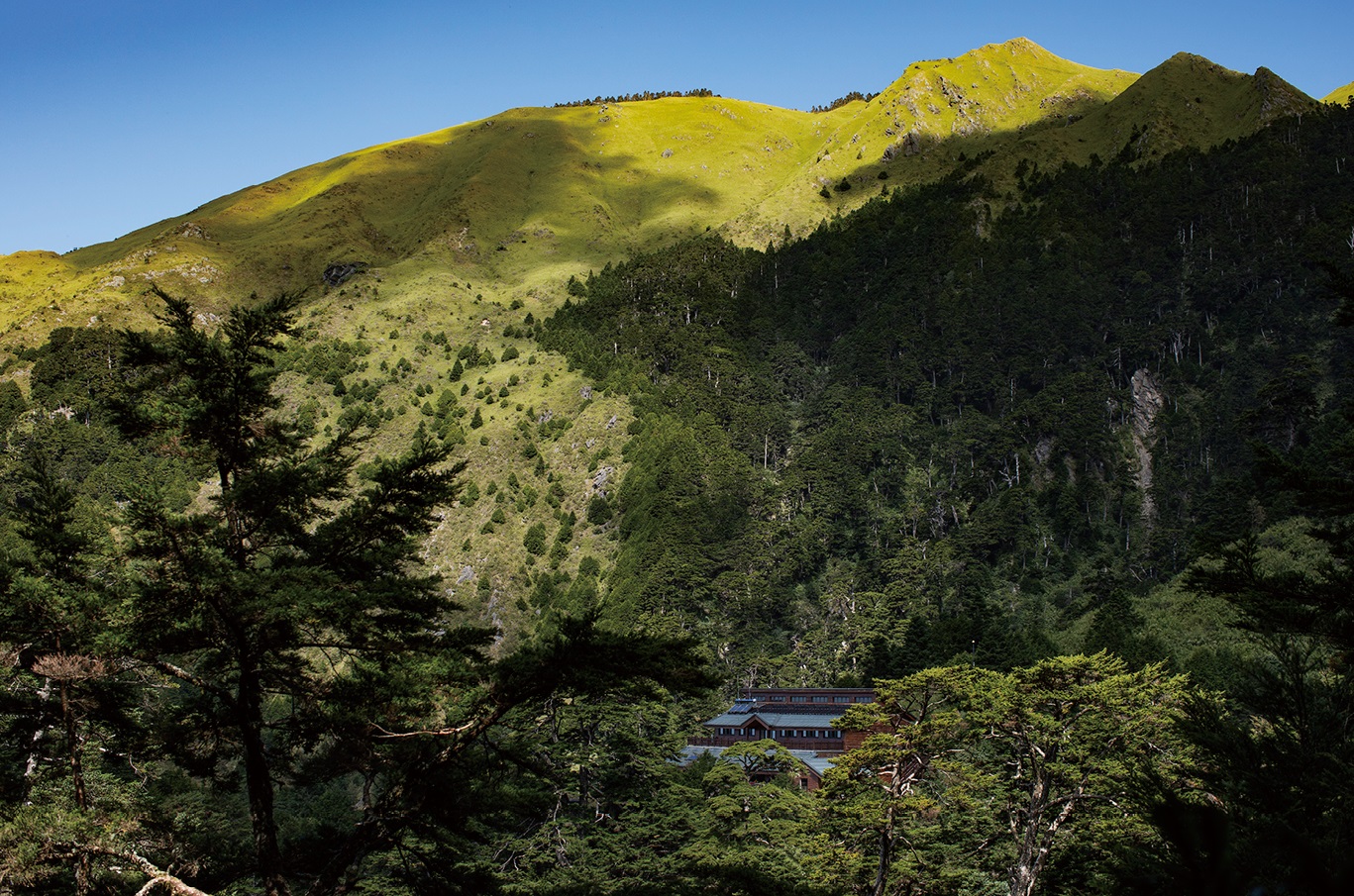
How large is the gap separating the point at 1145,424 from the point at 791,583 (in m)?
45.5

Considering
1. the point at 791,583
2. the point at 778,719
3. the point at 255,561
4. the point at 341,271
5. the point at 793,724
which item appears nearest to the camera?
the point at 255,561

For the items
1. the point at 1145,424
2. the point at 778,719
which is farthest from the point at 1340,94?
the point at 778,719

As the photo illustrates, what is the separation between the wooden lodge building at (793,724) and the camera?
70125 millimetres

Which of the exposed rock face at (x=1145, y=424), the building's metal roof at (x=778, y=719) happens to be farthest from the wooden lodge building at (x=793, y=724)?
the exposed rock face at (x=1145, y=424)

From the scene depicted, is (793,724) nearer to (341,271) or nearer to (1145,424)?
(1145,424)

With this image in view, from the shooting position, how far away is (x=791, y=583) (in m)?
103

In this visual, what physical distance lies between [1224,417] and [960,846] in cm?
8806

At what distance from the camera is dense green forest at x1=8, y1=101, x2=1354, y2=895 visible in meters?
17.6

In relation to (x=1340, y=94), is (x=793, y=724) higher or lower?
lower

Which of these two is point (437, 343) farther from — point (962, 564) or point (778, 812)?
point (778, 812)

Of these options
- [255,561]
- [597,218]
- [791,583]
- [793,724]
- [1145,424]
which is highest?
[597,218]

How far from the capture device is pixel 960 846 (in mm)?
33250

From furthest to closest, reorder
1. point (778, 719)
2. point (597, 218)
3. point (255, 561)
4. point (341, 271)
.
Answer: point (597, 218), point (341, 271), point (778, 719), point (255, 561)

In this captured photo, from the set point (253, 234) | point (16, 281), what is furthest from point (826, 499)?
point (16, 281)
